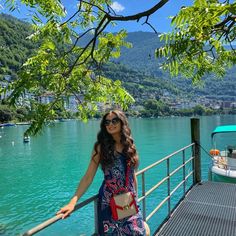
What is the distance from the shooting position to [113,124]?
109 inches

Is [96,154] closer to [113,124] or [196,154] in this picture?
[113,124]

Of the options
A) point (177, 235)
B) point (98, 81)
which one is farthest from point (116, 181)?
point (177, 235)

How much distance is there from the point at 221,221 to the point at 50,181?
23.2 meters

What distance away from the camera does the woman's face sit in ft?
9.02

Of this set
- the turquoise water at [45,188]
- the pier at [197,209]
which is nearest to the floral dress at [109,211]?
the pier at [197,209]

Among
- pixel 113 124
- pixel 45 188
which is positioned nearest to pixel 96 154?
pixel 113 124

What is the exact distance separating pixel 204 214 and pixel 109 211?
12.0ft

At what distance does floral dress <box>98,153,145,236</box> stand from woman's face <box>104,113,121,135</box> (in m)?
0.21

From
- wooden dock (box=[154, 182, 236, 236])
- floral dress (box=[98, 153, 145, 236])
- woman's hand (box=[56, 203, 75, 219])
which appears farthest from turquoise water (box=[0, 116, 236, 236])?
wooden dock (box=[154, 182, 236, 236])

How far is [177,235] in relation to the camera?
15.8 ft

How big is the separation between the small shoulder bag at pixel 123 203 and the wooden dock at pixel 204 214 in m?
2.50

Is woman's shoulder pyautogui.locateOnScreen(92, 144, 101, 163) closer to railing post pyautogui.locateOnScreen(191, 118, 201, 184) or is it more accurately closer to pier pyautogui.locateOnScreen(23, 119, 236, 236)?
A: pier pyautogui.locateOnScreen(23, 119, 236, 236)

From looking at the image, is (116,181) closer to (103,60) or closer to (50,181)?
(103,60)

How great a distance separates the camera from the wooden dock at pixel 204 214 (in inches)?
195
